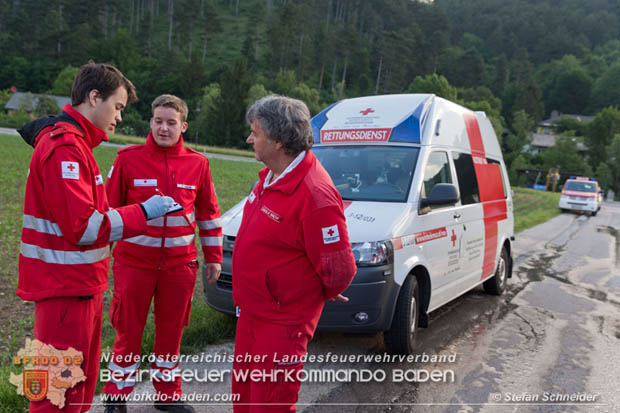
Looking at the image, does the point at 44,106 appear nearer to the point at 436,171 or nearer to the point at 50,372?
the point at 436,171

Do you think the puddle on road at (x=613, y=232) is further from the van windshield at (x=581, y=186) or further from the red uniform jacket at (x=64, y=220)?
the red uniform jacket at (x=64, y=220)

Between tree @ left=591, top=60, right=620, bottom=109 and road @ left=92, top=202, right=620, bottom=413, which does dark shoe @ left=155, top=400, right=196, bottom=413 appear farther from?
tree @ left=591, top=60, right=620, bottom=109

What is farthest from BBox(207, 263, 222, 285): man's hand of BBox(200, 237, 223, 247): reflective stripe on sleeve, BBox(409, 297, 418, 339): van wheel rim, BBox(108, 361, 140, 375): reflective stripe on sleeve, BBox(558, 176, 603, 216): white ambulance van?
BBox(558, 176, 603, 216): white ambulance van

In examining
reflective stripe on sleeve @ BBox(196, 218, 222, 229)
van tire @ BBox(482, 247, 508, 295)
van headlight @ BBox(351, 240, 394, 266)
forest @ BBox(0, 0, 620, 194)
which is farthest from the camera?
forest @ BBox(0, 0, 620, 194)

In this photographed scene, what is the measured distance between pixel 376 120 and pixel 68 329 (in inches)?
163

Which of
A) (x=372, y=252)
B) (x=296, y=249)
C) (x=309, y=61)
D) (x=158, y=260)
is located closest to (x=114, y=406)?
(x=158, y=260)

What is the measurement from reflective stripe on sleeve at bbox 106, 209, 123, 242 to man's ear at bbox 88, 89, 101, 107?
58 centimetres

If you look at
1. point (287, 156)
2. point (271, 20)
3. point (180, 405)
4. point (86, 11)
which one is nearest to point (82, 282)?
point (287, 156)

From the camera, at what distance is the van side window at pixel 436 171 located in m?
5.20

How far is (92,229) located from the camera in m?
2.36

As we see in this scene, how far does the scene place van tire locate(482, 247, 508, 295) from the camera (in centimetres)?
738

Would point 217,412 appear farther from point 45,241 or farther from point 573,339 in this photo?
point 573,339

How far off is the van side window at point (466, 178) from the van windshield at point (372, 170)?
94cm

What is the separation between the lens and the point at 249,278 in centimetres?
252
